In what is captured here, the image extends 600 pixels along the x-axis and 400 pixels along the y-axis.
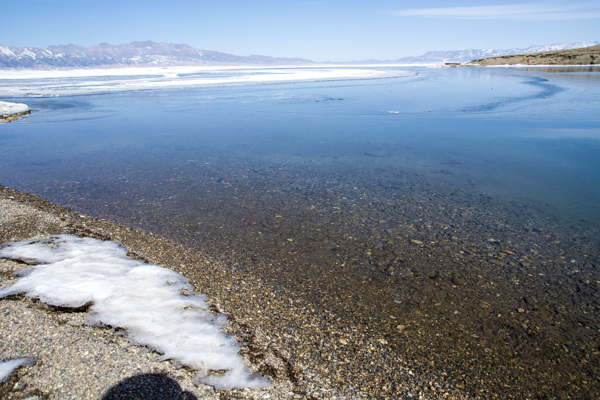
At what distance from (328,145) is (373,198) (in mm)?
4067

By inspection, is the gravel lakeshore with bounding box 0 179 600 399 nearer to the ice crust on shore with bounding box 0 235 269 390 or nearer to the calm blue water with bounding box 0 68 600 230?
the ice crust on shore with bounding box 0 235 269 390

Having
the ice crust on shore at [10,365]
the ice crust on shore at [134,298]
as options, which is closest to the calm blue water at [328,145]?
the ice crust on shore at [134,298]

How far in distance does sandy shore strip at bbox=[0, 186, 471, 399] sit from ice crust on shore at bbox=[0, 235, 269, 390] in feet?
0.32

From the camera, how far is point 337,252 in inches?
191

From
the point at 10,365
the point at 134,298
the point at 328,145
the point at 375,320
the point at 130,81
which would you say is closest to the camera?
the point at 10,365

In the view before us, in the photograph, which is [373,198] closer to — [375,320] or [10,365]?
[375,320]

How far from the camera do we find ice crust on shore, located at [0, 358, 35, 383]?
8.75 ft

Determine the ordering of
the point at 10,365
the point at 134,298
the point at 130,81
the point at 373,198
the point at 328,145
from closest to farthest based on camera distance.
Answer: the point at 10,365 < the point at 134,298 < the point at 373,198 < the point at 328,145 < the point at 130,81

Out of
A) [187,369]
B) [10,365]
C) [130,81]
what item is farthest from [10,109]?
[130,81]

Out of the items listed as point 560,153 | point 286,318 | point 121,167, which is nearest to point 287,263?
point 286,318

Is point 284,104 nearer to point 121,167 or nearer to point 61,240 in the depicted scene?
point 121,167

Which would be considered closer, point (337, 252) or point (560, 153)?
point (337, 252)

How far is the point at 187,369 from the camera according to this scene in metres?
2.80

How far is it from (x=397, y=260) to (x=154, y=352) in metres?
2.92
